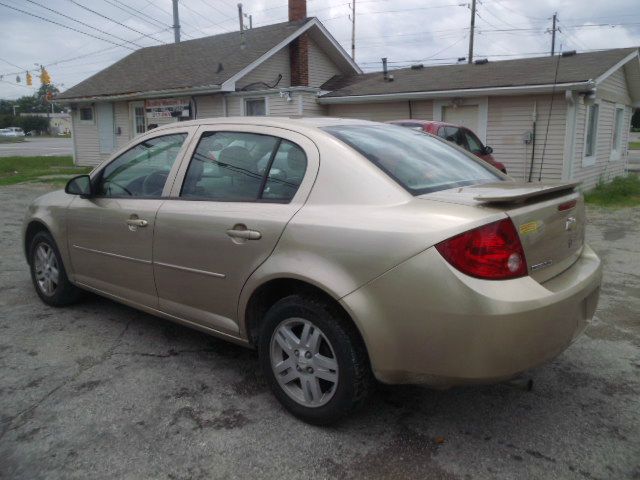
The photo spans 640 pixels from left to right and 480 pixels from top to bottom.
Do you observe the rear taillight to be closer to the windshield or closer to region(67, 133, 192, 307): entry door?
the windshield

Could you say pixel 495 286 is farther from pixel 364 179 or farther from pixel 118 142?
pixel 118 142

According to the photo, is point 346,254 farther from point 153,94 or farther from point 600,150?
point 153,94

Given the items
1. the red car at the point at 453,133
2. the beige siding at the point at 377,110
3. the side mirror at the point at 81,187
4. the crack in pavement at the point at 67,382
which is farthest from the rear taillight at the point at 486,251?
the beige siding at the point at 377,110

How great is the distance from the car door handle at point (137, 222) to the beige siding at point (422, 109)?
1195cm

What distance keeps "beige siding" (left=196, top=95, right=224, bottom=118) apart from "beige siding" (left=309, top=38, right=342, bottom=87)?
3.21 meters

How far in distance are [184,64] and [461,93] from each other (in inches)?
424

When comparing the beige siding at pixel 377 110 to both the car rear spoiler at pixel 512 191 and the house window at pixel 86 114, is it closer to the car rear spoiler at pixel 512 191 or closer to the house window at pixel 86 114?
the house window at pixel 86 114

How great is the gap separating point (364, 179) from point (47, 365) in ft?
8.07

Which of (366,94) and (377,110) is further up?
(366,94)

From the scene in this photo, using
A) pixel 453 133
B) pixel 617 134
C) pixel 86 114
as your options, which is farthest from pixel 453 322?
pixel 86 114

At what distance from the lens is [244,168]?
331 cm

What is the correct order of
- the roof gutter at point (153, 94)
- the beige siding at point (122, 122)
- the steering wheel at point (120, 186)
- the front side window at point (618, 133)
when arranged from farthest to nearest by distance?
the beige siding at point (122, 122)
the roof gutter at point (153, 94)
the front side window at point (618, 133)
the steering wheel at point (120, 186)

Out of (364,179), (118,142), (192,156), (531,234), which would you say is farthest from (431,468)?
(118,142)

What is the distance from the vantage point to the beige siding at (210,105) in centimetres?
1766
